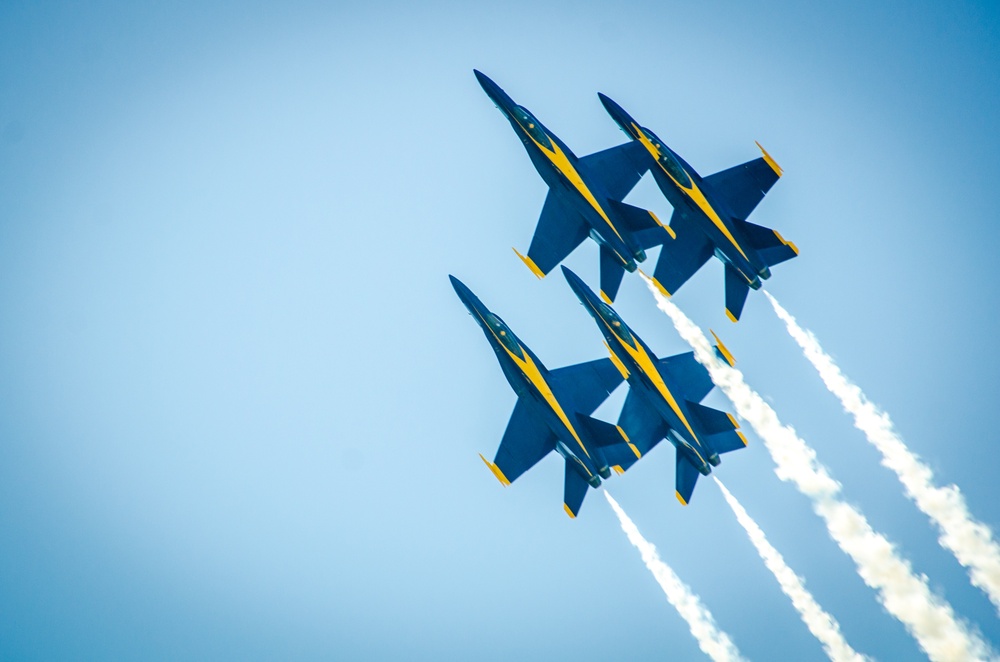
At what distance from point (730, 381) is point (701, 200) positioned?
26.7 feet

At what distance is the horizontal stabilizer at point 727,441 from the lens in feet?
103

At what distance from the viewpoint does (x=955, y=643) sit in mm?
29188

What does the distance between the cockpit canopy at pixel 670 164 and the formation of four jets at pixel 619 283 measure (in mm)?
44

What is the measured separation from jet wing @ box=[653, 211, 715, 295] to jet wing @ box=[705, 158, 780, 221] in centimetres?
176

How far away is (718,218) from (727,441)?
8764 millimetres

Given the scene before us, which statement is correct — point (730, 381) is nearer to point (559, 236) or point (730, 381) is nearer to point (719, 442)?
point (719, 442)

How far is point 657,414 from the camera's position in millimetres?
32156

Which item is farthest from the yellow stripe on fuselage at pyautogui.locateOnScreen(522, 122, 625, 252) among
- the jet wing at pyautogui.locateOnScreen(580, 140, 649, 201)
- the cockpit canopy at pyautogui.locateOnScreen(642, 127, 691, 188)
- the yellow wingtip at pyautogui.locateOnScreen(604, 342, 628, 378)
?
the yellow wingtip at pyautogui.locateOnScreen(604, 342, 628, 378)

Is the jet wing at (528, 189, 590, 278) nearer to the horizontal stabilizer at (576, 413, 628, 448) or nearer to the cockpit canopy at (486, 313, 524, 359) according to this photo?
the cockpit canopy at (486, 313, 524, 359)

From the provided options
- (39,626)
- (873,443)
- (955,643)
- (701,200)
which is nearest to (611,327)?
(701,200)

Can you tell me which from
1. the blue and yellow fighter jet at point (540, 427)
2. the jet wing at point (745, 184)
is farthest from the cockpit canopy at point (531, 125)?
the jet wing at point (745, 184)

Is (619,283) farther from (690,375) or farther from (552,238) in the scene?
(690,375)

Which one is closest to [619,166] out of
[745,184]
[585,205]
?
[585,205]

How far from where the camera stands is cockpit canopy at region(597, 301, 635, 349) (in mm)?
29953
